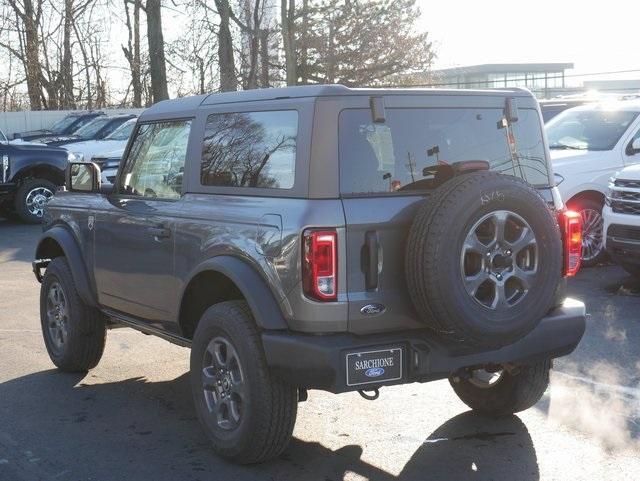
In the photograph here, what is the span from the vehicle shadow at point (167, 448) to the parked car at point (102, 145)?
45.7 ft

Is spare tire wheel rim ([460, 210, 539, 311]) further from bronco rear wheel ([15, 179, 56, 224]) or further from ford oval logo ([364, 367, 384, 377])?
bronco rear wheel ([15, 179, 56, 224])

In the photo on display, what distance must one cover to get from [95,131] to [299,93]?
57.6ft

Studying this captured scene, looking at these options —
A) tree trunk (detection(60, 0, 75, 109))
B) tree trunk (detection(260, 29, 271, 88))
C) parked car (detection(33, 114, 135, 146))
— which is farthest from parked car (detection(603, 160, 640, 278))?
tree trunk (detection(60, 0, 75, 109))

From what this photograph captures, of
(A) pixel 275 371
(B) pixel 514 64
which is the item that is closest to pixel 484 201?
(A) pixel 275 371

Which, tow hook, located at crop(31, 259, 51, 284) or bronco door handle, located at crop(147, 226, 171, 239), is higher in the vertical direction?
bronco door handle, located at crop(147, 226, 171, 239)

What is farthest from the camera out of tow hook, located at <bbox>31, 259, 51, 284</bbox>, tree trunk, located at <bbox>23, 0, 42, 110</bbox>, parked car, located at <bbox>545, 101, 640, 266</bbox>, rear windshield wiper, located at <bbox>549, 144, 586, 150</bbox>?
tree trunk, located at <bbox>23, 0, 42, 110</bbox>

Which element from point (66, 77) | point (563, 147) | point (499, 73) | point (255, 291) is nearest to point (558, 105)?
point (563, 147)

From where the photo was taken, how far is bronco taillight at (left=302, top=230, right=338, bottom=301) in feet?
→ 14.4

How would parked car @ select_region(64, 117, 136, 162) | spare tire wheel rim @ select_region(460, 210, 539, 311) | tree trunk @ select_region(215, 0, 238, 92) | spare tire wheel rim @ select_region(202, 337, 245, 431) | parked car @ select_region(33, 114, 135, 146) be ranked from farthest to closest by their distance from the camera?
1. tree trunk @ select_region(215, 0, 238, 92)
2. parked car @ select_region(33, 114, 135, 146)
3. parked car @ select_region(64, 117, 136, 162)
4. spare tire wheel rim @ select_region(202, 337, 245, 431)
5. spare tire wheel rim @ select_region(460, 210, 539, 311)

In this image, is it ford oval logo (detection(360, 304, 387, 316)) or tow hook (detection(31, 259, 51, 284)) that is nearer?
ford oval logo (detection(360, 304, 387, 316))

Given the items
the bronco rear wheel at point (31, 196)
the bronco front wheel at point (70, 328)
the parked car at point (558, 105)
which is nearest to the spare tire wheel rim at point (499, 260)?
the bronco front wheel at point (70, 328)

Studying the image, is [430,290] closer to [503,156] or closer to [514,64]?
[503,156]

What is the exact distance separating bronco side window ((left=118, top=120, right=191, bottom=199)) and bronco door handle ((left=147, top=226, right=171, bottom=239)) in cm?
20

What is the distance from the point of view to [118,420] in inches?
227
